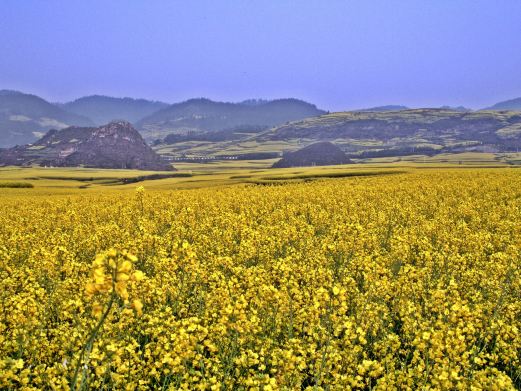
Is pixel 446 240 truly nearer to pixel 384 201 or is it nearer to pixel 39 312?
pixel 384 201

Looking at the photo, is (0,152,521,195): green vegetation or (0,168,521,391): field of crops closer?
(0,168,521,391): field of crops

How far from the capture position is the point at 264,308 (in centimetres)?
988

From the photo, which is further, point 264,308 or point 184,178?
point 184,178

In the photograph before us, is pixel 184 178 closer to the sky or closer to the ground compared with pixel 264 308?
closer to the sky

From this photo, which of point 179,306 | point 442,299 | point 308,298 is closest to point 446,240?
point 442,299

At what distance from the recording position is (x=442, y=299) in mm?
9273

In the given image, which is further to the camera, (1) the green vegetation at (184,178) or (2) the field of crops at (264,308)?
(1) the green vegetation at (184,178)

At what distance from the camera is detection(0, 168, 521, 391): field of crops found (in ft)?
21.5

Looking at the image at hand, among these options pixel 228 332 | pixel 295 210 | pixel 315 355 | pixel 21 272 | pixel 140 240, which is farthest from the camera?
pixel 295 210

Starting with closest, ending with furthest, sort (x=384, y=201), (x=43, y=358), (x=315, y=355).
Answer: (x=315, y=355), (x=43, y=358), (x=384, y=201)

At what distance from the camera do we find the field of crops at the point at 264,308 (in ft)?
21.5

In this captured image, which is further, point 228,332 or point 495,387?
point 228,332

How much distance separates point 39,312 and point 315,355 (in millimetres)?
6243

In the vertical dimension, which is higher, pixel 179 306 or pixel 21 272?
pixel 21 272
